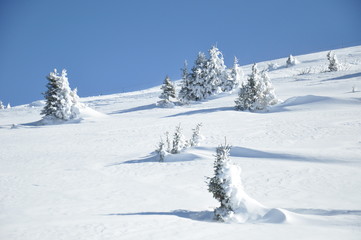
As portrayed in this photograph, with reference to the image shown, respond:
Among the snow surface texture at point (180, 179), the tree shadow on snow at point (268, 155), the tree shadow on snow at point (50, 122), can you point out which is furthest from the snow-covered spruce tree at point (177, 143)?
the tree shadow on snow at point (50, 122)

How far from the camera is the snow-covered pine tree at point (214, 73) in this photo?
51.5m

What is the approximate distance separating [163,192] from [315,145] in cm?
1012

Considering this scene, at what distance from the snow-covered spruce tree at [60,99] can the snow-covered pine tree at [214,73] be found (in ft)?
74.1

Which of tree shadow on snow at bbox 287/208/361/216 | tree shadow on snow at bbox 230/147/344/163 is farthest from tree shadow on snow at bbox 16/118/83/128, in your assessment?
tree shadow on snow at bbox 287/208/361/216

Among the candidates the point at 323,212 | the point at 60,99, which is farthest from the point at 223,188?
the point at 60,99

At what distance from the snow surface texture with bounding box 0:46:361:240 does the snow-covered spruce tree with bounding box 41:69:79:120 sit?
729cm

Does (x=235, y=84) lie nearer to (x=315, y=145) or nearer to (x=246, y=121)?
(x=246, y=121)

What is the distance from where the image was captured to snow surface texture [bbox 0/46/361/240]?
732cm

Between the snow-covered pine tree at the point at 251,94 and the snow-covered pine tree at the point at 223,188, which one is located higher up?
the snow-covered pine tree at the point at 251,94

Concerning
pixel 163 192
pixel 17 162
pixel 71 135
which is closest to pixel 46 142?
pixel 71 135

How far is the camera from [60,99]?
35875 millimetres

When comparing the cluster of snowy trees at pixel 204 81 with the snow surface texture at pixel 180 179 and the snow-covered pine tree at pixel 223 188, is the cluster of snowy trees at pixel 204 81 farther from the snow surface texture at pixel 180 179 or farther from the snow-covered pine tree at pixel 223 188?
the snow-covered pine tree at pixel 223 188

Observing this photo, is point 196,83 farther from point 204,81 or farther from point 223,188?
point 223,188

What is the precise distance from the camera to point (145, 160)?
17219 millimetres
